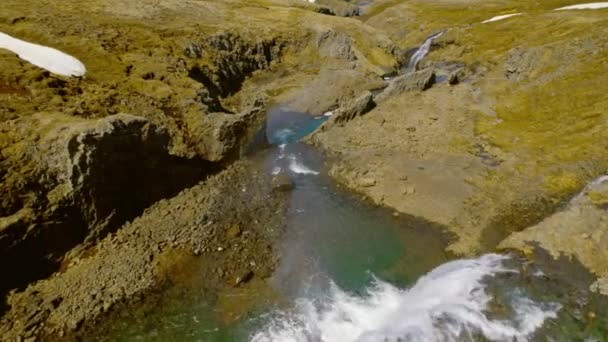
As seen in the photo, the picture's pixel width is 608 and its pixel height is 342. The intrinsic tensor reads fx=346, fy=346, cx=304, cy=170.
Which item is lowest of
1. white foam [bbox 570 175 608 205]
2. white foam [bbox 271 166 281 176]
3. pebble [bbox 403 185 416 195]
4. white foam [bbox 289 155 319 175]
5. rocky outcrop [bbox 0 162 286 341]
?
rocky outcrop [bbox 0 162 286 341]

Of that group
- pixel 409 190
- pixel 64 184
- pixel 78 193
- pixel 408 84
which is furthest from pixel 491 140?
pixel 64 184

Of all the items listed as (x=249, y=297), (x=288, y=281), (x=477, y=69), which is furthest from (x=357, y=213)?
(x=477, y=69)

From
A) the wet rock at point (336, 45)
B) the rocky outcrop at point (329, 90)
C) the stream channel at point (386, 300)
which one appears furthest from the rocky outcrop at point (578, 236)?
the wet rock at point (336, 45)

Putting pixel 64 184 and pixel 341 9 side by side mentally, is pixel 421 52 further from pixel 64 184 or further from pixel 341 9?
pixel 64 184

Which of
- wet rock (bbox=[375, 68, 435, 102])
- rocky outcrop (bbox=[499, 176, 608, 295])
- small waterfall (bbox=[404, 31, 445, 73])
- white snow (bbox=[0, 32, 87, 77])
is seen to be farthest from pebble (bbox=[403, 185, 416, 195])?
small waterfall (bbox=[404, 31, 445, 73])

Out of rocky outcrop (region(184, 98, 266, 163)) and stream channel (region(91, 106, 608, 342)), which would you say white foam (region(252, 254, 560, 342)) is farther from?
rocky outcrop (region(184, 98, 266, 163))

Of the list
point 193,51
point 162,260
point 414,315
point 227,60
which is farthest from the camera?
point 227,60
